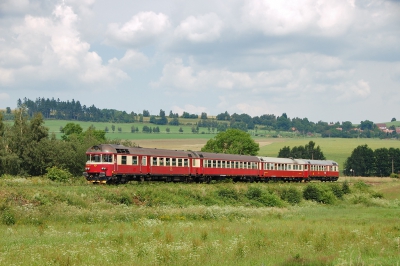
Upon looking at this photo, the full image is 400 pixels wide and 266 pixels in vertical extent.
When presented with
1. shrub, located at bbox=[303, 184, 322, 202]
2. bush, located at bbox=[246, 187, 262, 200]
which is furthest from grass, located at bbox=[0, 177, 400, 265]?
shrub, located at bbox=[303, 184, 322, 202]

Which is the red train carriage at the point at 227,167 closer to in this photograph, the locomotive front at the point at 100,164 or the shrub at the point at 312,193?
the shrub at the point at 312,193

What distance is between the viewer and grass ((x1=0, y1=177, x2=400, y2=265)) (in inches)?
774

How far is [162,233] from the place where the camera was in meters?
26.3

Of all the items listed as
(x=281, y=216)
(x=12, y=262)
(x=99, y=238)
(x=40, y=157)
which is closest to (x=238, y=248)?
(x=99, y=238)

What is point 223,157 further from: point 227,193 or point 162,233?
point 162,233

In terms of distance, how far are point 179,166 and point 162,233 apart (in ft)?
85.5

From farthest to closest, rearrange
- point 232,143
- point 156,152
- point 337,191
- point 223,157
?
point 232,143 → point 337,191 → point 223,157 → point 156,152

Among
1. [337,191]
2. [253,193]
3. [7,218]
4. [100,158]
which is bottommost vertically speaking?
[337,191]

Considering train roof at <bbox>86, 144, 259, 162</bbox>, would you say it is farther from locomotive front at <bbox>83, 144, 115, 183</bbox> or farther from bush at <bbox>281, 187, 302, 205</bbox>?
bush at <bbox>281, 187, 302, 205</bbox>

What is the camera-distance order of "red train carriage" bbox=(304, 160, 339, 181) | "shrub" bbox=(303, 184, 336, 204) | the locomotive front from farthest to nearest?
"red train carriage" bbox=(304, 160, 339, 181)
"shrub" bbox=(303, 184, 336, 204)
the locomotive front

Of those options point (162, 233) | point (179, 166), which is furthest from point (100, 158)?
point (162, 233)

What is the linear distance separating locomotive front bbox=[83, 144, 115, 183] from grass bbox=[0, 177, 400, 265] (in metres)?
3.32

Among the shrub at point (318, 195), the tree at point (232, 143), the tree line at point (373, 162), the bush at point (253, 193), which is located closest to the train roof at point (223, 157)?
the bush at point (253, 193)

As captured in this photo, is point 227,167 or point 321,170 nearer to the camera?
point 227,167
